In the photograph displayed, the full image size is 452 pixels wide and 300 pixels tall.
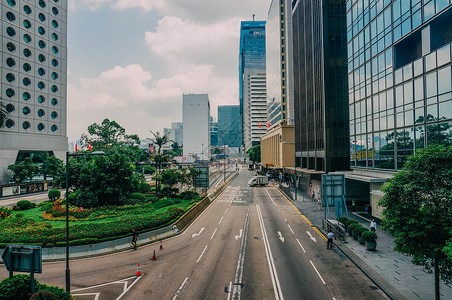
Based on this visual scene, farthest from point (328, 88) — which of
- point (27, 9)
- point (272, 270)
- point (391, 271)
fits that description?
point (27, 9)

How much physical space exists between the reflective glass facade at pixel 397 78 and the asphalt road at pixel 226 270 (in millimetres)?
13681

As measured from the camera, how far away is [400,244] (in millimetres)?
12867

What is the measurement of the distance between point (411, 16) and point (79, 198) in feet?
142

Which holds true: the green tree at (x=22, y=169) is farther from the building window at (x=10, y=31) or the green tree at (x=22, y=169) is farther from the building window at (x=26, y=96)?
the building window at (x=10, y=31)

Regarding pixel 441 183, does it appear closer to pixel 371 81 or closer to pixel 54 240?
pixel 371 81

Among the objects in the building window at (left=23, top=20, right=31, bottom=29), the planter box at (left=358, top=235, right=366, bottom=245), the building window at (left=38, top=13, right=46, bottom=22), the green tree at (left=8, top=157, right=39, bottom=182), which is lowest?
the planter box at (left=358, top=235, right=366, bottom=245)

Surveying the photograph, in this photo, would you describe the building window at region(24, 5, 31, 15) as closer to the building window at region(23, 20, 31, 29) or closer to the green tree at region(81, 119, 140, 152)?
the building window at region(23, 20, 31, 29)

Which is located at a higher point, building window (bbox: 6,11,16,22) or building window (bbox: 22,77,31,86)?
building window (bbox: 6,11,16,22)

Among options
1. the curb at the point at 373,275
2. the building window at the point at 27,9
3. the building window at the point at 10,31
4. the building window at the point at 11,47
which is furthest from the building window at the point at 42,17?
the curb at the point at 373,275

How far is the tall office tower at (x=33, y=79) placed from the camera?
54.9 meters

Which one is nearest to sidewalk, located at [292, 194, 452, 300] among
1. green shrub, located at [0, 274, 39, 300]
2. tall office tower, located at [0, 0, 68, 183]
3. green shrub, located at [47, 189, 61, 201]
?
green shrub, located at [0, 274, 39, 300]

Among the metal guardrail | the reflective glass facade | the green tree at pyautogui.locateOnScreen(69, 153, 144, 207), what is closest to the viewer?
the reflective glass facade

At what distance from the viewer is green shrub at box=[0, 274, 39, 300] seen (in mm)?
10156

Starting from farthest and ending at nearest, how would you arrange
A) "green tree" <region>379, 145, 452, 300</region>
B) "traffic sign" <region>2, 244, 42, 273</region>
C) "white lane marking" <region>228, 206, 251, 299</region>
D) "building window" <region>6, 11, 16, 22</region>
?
"building window" <region>6, 11, 16, 22</region> → "white lane marking" <region>228, 206, 251, 299</region> → "green tree" <region>379, 145, 452, 300</region> → "traffic sign" <region>2, 244, 42, 273</region>
